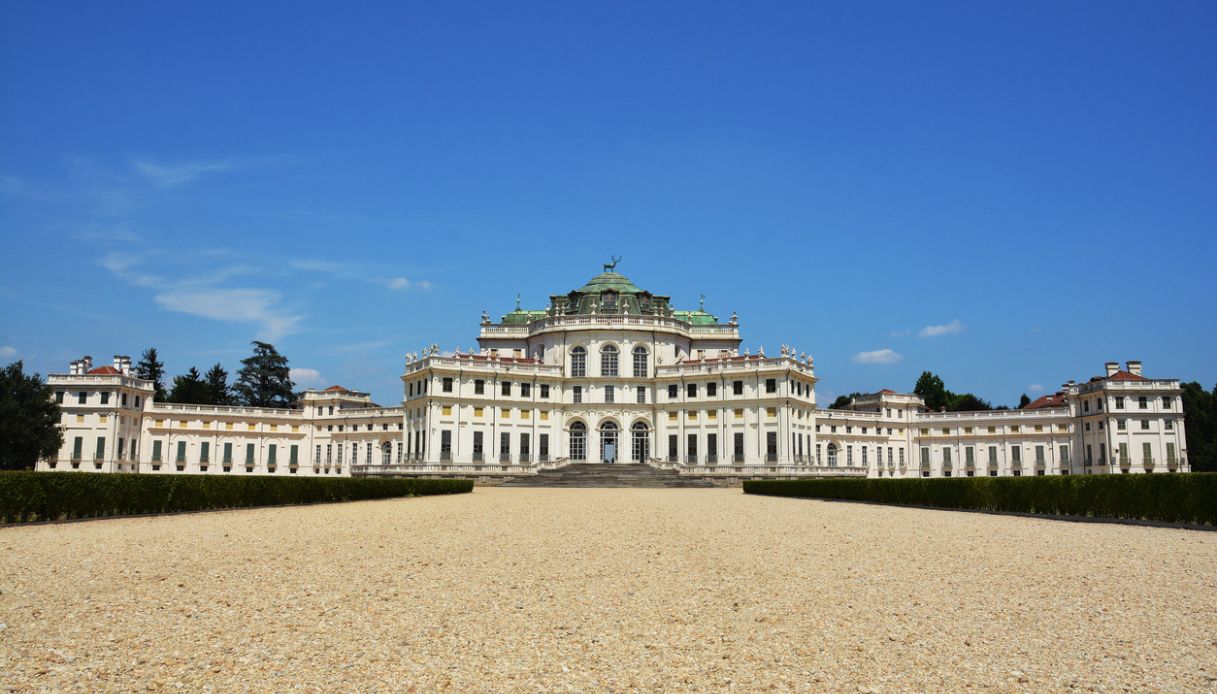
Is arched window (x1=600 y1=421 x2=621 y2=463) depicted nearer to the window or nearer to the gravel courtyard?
the window

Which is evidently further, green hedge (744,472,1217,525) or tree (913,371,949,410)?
tree (913,371,949,410)

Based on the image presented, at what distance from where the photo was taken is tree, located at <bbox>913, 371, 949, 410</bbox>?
105m


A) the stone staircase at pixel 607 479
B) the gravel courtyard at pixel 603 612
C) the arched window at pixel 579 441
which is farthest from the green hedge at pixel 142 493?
the arched window at pixel 579 441

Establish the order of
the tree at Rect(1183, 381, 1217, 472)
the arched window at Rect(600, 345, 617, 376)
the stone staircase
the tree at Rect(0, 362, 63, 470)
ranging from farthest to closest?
the arched window at Rect(600, 345, 617, 376) < the tree at Rect(1183, 381, 1217, 472) < the stone staircase < the tree at Rect(0, 362, 63, 470)

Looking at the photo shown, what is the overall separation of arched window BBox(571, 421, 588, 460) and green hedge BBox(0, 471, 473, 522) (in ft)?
110

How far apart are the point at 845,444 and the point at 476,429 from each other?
109 feet

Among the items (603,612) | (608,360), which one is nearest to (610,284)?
(608,360)

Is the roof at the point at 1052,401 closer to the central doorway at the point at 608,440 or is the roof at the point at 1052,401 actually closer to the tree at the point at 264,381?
the central doorway at the point at 608,440

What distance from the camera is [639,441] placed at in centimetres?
6875

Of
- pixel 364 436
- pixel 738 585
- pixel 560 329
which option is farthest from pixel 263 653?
pixel 364 436

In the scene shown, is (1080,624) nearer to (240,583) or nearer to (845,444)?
(240,583)

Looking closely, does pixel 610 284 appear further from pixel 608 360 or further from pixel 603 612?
pixel 603 612

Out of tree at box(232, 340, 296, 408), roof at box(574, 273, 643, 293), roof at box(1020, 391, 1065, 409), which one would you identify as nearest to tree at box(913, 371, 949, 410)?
roof at box(1020, 391, 1065, 409)

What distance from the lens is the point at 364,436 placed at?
79.4m
